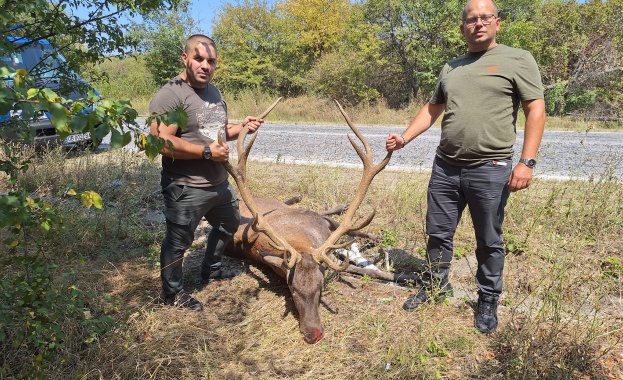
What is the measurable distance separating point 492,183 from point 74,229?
14.2ft

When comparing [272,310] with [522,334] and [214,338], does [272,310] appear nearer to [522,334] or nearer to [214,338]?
[214,338]

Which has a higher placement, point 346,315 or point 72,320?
point 72,320

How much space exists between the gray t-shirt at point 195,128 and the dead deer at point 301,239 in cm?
27

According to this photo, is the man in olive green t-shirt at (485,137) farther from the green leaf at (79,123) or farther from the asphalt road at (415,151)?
the asphalt road at (415,151)

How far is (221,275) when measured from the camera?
434 cm

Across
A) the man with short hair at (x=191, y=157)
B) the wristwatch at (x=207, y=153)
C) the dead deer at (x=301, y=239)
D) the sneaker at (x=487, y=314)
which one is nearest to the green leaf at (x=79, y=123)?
the man with short hair at (x=191, y=157)

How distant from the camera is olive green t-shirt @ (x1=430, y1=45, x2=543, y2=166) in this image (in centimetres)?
310

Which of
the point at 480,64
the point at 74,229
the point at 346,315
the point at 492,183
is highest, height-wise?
the point at 480,64

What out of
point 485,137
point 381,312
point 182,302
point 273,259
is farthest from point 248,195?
point 485,137

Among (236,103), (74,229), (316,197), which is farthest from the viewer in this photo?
(236,103)

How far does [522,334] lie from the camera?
2.91 meters

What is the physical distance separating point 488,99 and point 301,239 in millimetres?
2230

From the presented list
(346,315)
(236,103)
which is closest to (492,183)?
(346,315)

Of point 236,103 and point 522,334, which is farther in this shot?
point 236,103
